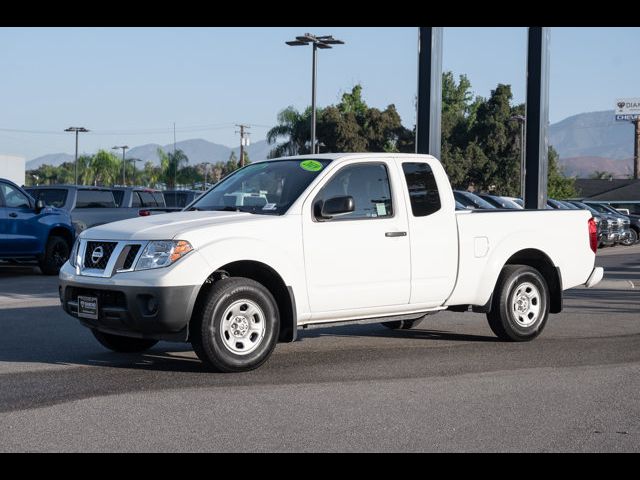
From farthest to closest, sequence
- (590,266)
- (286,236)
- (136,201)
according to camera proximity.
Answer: (136,201)
(590,266)
(286,236)

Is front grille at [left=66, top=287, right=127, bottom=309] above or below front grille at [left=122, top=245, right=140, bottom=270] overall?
below

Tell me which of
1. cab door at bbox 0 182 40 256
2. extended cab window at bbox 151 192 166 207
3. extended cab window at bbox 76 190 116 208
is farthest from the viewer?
extended cab window at bbox 151 192 166 207

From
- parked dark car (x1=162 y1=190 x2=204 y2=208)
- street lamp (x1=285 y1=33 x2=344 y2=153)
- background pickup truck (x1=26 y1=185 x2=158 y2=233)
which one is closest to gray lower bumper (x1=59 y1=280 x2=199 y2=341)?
background pickup truck (x1=26 y1=185 x2=158 y2=233)

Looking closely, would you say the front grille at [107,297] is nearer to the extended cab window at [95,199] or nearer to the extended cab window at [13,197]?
the extended cab window at [13,197]

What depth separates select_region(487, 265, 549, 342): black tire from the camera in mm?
10406

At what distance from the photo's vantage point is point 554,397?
7527mm

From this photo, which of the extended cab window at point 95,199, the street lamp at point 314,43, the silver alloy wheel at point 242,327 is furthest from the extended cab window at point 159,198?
the silver alloy wheel at point 242,327

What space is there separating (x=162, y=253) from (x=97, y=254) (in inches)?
30.1

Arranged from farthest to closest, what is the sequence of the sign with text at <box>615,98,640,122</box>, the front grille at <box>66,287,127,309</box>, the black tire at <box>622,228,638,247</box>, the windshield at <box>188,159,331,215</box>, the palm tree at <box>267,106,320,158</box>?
the sign with text at <box>615,98,640,122</box> → the palm tree at <box>267,106,320,158</box> → the black tire at <box>622,228,638,247</box> → the windshield at <box>188,159,331,215</box> → the front grille at <box>66,287,127,309</box>

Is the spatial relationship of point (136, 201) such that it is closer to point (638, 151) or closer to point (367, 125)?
point (367, 125)

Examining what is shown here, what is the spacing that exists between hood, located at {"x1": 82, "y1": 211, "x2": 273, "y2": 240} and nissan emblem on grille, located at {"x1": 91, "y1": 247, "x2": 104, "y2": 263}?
0.34ft

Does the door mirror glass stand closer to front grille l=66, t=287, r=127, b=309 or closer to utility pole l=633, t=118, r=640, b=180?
front grille l=66, t=287, r=127, b=309
